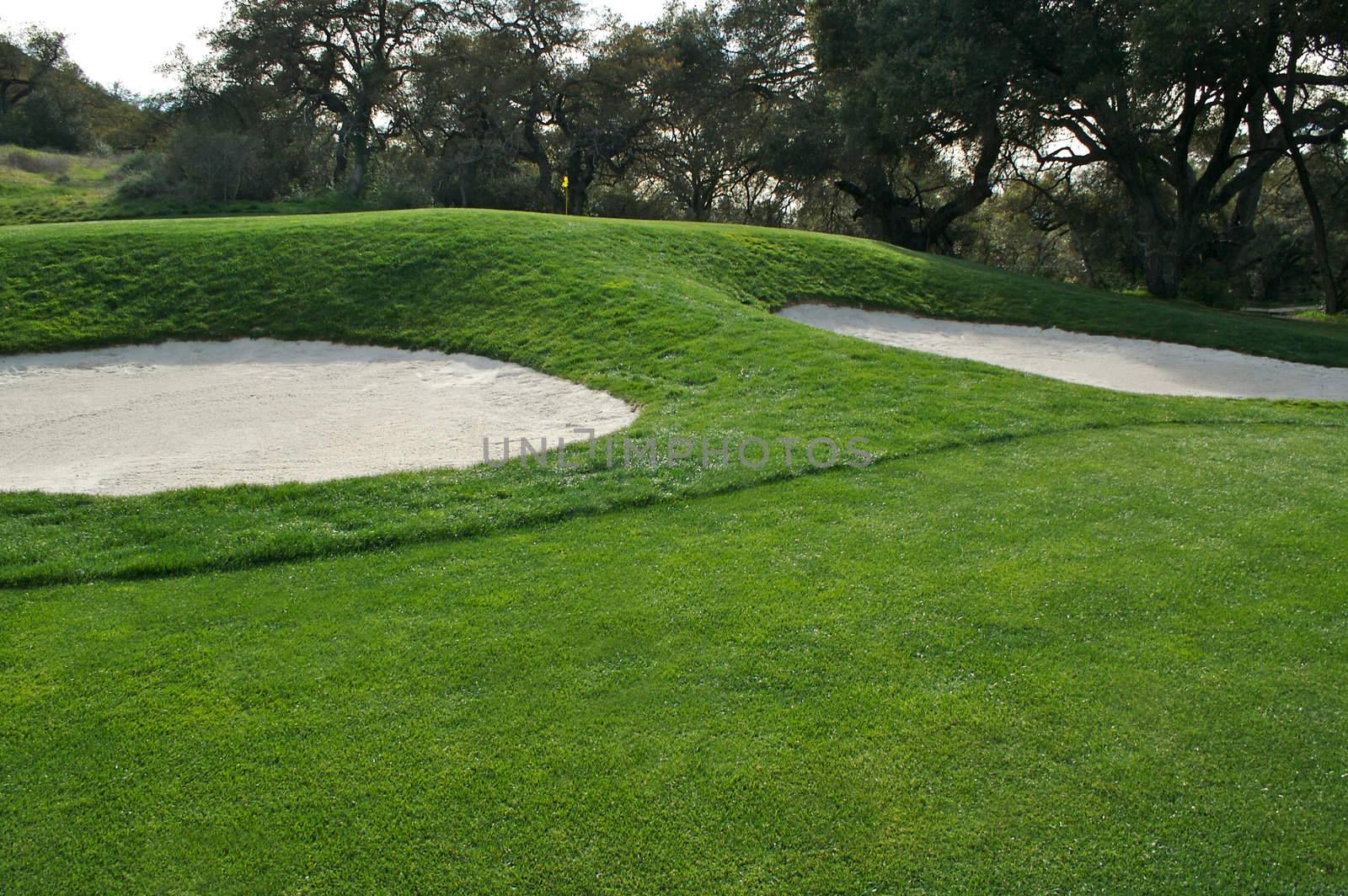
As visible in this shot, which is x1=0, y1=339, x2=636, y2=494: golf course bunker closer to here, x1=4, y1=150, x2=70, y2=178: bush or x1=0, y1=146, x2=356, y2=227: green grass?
x1=0, y1=146, x2=356, y2=227: green grass

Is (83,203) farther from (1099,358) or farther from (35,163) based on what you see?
(1099,358)

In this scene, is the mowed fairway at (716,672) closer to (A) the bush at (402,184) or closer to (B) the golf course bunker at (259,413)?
(B) the golf course bunker at (259,413)

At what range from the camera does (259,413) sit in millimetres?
10289

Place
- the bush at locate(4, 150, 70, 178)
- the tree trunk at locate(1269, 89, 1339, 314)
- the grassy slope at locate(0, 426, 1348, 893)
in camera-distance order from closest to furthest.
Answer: the grassy slope at locate(0, 426, 1348, 893) < the tree trunk at locate(1269, 89, 1339, 314) < the bush at locate(4, 150, 70, 178)

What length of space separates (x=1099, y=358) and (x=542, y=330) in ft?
31.7

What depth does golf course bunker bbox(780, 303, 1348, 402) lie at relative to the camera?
12.6 meters

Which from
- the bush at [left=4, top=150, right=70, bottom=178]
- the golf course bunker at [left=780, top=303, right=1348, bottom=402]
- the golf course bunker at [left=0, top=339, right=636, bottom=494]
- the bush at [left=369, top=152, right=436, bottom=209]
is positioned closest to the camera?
the golf course bunker at [left=0, top=339, right=636, bottom=494]

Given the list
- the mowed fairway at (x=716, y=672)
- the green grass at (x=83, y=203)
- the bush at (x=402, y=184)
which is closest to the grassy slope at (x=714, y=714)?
the mowed fairway at (x=716, y=672)

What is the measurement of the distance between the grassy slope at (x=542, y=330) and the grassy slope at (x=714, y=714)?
89 cm

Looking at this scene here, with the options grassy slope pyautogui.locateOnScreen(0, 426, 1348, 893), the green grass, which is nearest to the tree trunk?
grassy slope pyautogui.locateOnScreen(0, 426, 1348, 893)

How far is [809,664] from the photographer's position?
4.23 meters

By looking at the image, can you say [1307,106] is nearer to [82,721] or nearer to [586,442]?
[586,442]

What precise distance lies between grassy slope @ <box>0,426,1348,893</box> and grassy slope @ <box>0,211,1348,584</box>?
35.0 inches

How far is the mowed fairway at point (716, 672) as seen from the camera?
312cm
